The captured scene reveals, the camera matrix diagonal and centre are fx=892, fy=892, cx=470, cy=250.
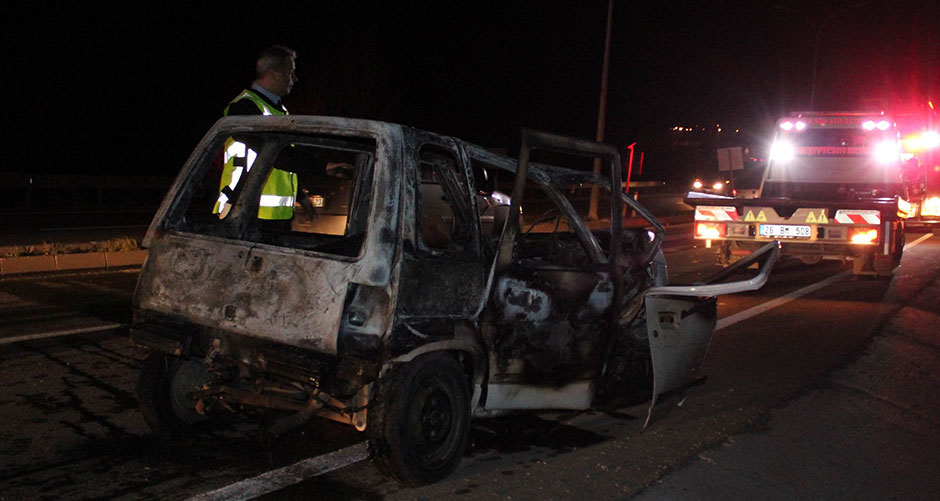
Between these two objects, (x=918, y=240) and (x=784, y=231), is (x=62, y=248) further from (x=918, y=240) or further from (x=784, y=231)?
(x=918, y=240)

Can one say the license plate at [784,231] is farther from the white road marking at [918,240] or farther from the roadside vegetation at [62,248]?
the roadside vegetation at [62,248]

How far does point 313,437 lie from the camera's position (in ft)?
15.5

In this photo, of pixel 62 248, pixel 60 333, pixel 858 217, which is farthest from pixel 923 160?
pixel 60 333

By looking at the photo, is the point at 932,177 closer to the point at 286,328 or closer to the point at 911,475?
the point at 911,475

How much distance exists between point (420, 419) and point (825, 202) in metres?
8.98

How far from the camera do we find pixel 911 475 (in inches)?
181

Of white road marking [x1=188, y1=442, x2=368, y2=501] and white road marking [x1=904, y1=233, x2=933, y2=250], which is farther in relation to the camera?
white road marking [x1=904, y1=233, x2=933, y2=250]

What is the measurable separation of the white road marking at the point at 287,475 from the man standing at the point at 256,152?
1.36 meters

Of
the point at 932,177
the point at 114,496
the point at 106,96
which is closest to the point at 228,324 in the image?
the point at 114,496

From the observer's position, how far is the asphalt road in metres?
4.03

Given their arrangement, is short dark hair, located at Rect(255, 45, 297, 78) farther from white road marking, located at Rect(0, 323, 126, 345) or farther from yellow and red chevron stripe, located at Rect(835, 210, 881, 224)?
yellow and red chevron stripe, located at Rect(835, 210, 881, 224)

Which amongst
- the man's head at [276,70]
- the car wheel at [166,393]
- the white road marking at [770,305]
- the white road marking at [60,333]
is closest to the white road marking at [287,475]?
the car wheel at [166,393]

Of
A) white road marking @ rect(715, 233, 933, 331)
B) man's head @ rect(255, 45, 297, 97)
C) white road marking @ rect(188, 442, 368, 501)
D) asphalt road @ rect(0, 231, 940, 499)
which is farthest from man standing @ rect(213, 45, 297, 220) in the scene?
white road marking @ rect(715, 233, 933, 331)

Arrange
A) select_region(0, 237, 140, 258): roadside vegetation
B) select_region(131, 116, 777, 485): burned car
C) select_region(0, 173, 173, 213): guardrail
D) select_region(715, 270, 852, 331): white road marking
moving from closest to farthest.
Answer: select_region(131, 116, 777, 485): burned car, select_region(715, 270, 852, 331): white road marking, select_region(0, 237, 140, 258): roadside vegetation, select_region(0, 173, 173, 213): guardrail
